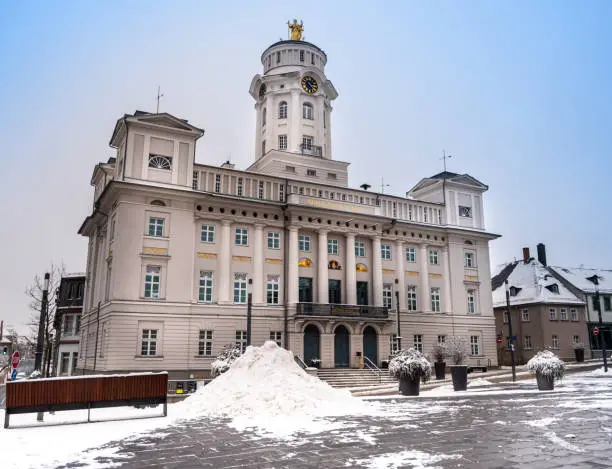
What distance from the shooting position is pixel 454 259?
4759 cm

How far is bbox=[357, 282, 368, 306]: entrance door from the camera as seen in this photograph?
43062 millimetres

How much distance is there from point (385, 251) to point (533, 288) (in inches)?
935

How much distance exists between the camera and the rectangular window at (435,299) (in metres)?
46.0

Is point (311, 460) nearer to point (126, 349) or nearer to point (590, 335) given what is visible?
point (126, 349)

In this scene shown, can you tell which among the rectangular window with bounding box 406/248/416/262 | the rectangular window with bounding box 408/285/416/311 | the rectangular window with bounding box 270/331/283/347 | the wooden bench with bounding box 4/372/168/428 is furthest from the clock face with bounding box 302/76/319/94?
the wooden bench with bounding box 4/372/168/428

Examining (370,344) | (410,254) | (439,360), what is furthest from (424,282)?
(439,360)

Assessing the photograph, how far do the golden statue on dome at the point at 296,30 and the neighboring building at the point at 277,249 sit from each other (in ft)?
5.53

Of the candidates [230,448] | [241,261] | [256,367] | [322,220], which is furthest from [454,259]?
[230,448]

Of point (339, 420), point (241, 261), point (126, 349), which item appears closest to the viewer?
point (339, 420)

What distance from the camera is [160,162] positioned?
3647cm

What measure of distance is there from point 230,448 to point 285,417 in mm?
4719

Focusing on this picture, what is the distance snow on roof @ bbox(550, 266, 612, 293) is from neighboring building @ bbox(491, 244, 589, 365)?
2.11 meters

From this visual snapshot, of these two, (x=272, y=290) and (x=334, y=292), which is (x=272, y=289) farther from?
(x=334, y=292)

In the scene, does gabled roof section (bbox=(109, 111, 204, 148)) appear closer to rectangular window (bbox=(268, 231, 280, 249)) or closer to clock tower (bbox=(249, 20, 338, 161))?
rectangular window (bbox=(268, 231, 280, 249))
